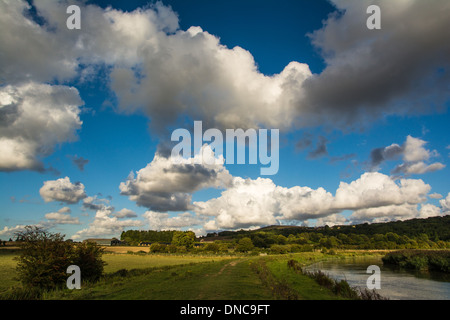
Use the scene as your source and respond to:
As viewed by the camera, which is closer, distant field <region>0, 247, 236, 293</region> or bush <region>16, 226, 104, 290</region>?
bush <region>16, 226, 104, 290</region>

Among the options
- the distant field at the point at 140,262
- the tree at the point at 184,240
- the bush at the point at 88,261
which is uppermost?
the bush at the point at 88,261

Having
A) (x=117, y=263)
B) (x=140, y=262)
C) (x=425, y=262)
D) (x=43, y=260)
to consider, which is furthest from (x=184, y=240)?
(x=43, y=260)

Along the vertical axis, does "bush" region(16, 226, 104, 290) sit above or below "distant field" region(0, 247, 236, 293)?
above

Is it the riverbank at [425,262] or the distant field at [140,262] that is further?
the distant field at [140,262]

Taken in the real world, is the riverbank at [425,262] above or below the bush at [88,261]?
below

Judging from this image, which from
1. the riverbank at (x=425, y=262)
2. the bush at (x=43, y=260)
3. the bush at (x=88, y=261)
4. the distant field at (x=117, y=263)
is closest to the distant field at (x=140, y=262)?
the distant field at (x=117, y=263)

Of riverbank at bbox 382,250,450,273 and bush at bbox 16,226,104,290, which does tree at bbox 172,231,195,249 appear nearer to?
riverbank at bbox 382,250,450,273

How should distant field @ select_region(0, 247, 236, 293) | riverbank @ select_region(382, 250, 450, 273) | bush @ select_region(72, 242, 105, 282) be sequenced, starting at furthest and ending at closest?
riverbank @ select_region(382, 250, 450, 273) < distant field @ select_region(0, 247, 236, 293) < bush @ select_region(72, 242, 105, 282)

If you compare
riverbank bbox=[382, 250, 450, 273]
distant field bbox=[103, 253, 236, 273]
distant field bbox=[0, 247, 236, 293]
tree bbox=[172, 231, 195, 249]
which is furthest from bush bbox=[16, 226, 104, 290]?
tree bbox=[172, 231, 195, 249]

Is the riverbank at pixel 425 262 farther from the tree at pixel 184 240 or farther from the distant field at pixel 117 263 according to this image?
the tree at pixel 184 240

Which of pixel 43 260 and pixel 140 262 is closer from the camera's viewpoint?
pixel 43 260

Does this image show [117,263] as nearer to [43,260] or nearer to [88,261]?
[88,261]
